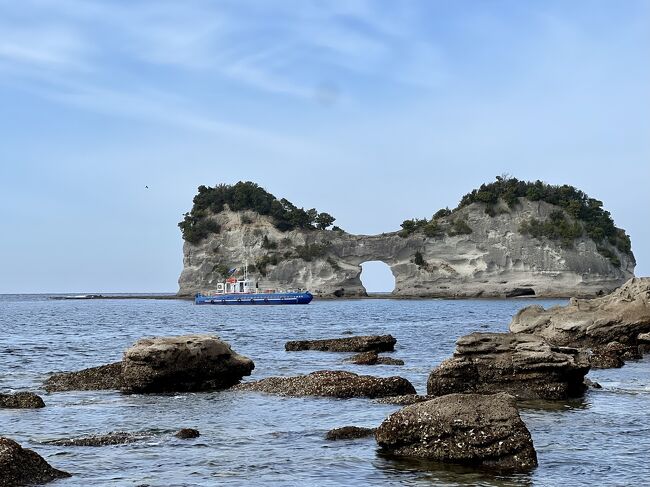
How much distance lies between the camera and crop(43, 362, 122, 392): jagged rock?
27500 millimetres

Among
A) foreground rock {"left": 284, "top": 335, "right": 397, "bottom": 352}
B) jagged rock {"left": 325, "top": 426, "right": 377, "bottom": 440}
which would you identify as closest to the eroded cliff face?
foreground rock {"left": 284, "top": 335, "right": 397, "bottom": 352}

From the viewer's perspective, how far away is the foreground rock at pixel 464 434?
15.2 meters

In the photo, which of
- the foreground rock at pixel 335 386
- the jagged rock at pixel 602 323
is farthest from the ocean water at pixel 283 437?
the jagged rock at pixel 602 323

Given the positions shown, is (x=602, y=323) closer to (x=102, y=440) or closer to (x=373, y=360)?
(x=373, y=360)

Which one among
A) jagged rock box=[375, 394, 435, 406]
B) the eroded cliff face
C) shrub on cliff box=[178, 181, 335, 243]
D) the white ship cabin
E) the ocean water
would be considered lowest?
the ocean water

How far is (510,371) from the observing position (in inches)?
951

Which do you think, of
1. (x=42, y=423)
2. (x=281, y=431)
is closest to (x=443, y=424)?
(x=281, y=431)

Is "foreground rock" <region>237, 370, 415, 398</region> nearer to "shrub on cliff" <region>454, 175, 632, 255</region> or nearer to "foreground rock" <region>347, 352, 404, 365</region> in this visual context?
"foreground rock" <region>347, 352, 404, 365</region>

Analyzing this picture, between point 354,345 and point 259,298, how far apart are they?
91.3 meters

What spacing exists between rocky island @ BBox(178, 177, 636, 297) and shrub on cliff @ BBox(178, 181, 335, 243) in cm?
24

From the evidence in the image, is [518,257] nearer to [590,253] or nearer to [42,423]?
[590,253]

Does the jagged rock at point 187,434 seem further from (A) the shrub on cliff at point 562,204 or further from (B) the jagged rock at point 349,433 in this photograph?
(A) the shrub on cliff at point 562,204

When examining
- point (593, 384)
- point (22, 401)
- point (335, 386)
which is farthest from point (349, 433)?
point (593, 384)

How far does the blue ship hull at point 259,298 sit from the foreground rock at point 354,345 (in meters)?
A: 86.3
